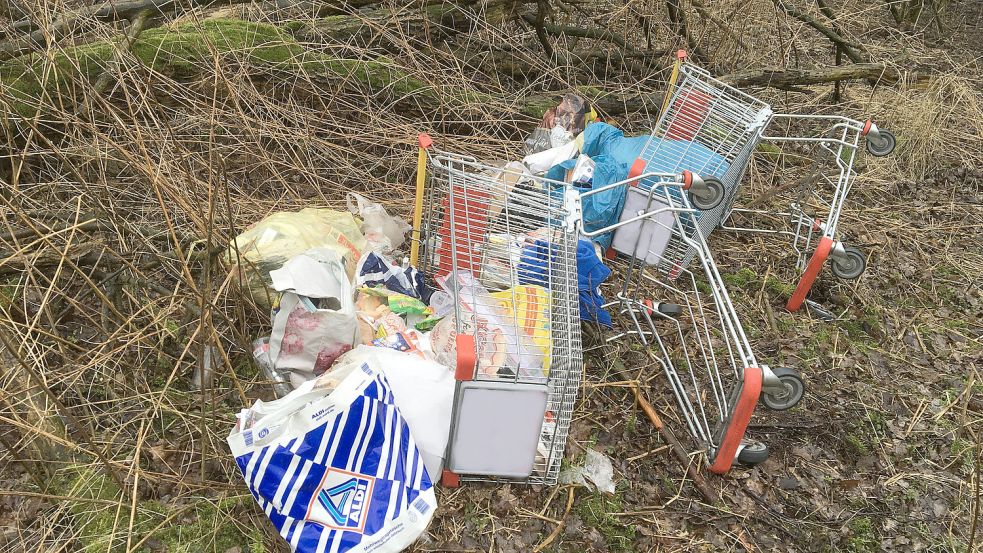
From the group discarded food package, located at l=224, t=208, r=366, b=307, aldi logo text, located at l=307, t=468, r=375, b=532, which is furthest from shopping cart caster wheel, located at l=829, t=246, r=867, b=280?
aldi logo text, located at l=307, t=468, r=375, b=532

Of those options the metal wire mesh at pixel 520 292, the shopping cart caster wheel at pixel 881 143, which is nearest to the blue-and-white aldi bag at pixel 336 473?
the metal wire mesh at pixel 520 292

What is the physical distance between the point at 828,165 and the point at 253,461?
5589mm

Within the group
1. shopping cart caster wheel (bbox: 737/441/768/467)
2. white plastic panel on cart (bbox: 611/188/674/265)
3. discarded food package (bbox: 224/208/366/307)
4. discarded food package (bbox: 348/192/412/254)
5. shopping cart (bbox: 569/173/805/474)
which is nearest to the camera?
shopping cart (bbox: 569/173/805/474)

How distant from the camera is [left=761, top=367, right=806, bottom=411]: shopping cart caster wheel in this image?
2.93 metres

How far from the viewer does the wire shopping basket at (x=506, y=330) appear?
2.69m

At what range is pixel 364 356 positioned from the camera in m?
2.96

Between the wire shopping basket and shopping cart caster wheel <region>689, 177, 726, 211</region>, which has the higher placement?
shopping cart caster wheel <region>689, 177, 726, 211</region>

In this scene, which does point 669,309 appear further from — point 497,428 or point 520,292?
point 497,428

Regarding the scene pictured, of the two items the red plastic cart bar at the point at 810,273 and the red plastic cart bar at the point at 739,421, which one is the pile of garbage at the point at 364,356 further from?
the red plastic cart bar at the point at 810,273

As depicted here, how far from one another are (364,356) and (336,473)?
0.56 m

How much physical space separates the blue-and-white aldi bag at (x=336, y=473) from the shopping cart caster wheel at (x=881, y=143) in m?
3.56

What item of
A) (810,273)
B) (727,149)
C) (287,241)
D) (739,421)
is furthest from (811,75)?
(287,241)

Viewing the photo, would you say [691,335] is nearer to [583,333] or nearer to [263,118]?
[583,333]

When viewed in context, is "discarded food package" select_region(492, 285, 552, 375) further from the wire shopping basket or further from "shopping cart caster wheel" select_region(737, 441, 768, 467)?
"shopping cart caster wheel" select_region(737, 441, 768, 467)
